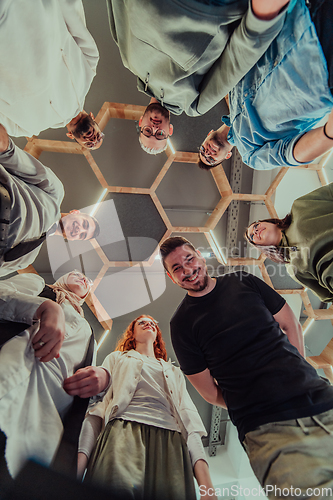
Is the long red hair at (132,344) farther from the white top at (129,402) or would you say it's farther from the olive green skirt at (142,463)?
the olive green skirt at (142,463)

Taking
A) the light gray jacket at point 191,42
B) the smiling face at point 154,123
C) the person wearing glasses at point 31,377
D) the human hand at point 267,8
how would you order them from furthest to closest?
1. the smiling face at point 154,123
2. the light gray jacket at point 191,42
3. the human hand at point 267,8
4. the person wearing glasses at point 31,377

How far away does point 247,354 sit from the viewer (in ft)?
4.31

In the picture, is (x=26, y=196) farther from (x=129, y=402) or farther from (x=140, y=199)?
(x=140, y=199)

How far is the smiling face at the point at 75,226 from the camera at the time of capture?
2367mm

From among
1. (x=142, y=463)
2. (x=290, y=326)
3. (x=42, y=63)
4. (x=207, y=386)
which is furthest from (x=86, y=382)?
(x=42, y=63)

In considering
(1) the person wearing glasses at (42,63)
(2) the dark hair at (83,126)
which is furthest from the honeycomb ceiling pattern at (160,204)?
(1) the person wearing glasses at (42,63)

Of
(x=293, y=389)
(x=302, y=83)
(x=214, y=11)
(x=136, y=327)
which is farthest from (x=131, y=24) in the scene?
(x=136, y=327)

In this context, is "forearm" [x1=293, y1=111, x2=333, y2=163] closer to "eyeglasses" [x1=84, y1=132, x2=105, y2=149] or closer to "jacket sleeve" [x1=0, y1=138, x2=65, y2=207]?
"jacket sleeve" [x1=0, y1=138, x2=65, y2=207]

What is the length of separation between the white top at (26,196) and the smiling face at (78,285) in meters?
0.91

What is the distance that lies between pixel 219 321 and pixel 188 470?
74 cm

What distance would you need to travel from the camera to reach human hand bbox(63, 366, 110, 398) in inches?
37.2

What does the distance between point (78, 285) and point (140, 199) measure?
1249mm

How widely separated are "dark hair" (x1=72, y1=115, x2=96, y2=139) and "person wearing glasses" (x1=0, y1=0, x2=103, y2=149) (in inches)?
18.7

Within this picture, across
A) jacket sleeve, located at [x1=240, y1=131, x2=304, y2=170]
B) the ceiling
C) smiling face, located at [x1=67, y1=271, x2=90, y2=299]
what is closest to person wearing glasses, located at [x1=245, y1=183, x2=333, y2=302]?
jacket sleeve, located at [x1=240, y1=131, x2=304, y2=170]
